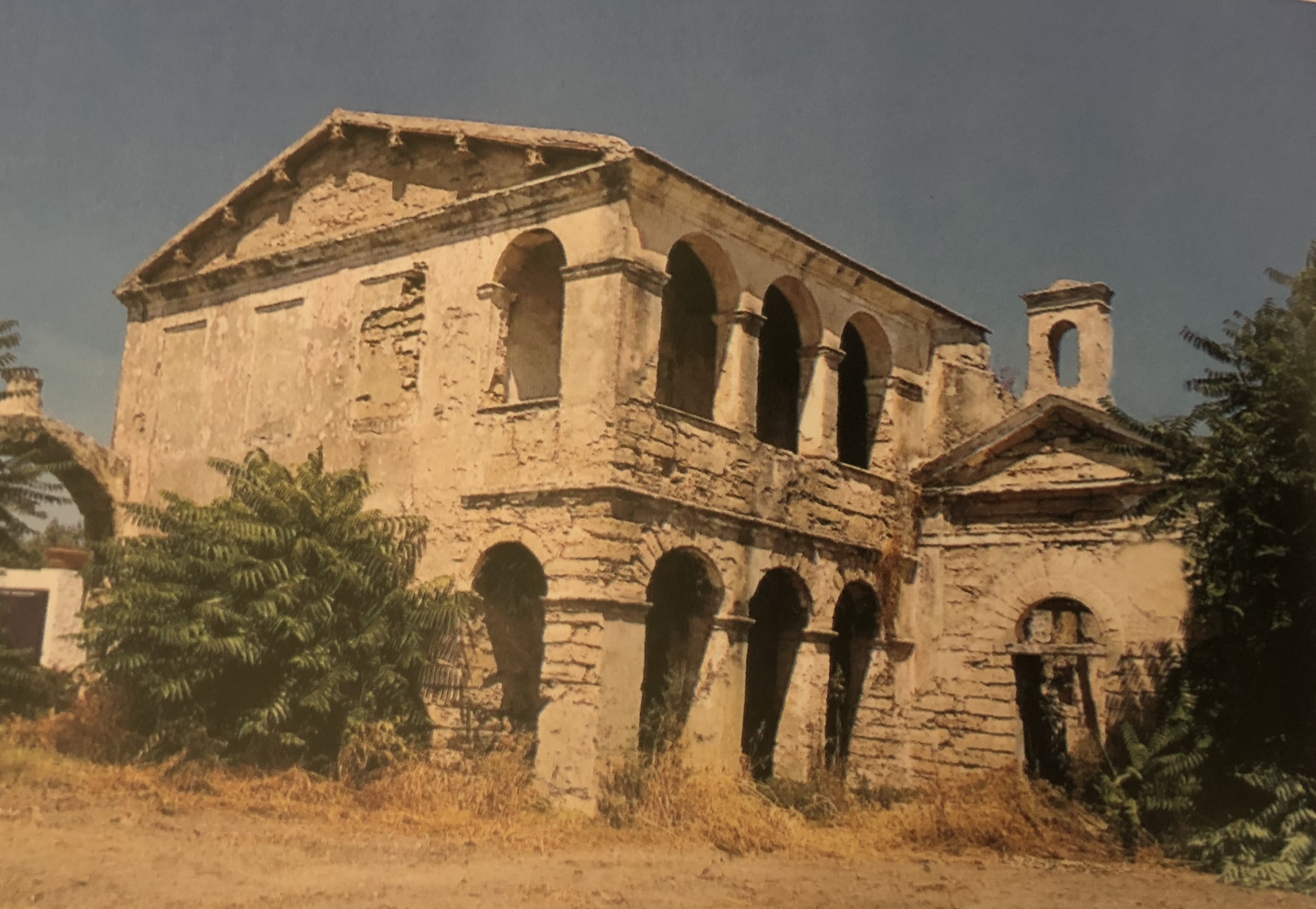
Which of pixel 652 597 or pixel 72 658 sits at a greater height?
pixel 652 597

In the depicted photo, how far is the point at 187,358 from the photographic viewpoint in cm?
1517

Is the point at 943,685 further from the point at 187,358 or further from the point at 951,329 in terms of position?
the point at 187,358

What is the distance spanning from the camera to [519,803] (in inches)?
420

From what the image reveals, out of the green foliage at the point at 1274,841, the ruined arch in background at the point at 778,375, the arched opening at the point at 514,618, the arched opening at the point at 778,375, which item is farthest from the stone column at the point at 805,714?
the green foliage at the point at 1274,841

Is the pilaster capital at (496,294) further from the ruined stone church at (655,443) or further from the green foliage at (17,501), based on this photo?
the green foliage at (17,501)

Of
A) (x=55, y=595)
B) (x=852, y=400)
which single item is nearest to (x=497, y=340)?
(x=852, y=400)

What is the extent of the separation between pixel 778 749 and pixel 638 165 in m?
6.08

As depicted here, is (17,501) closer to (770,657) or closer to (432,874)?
(432,874)

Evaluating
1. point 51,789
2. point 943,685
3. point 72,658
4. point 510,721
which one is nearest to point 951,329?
point 943,685

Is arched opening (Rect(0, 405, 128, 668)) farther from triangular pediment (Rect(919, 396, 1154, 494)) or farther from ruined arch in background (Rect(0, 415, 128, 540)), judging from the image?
triangular pediment (Rect(919, 396, 1154, 494))

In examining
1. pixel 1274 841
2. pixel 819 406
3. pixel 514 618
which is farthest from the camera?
pixel 819 406

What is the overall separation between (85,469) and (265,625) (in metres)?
5.03

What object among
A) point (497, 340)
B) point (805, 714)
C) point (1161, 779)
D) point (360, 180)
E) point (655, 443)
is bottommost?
point (1161, 779)

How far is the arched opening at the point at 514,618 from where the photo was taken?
479 inches
